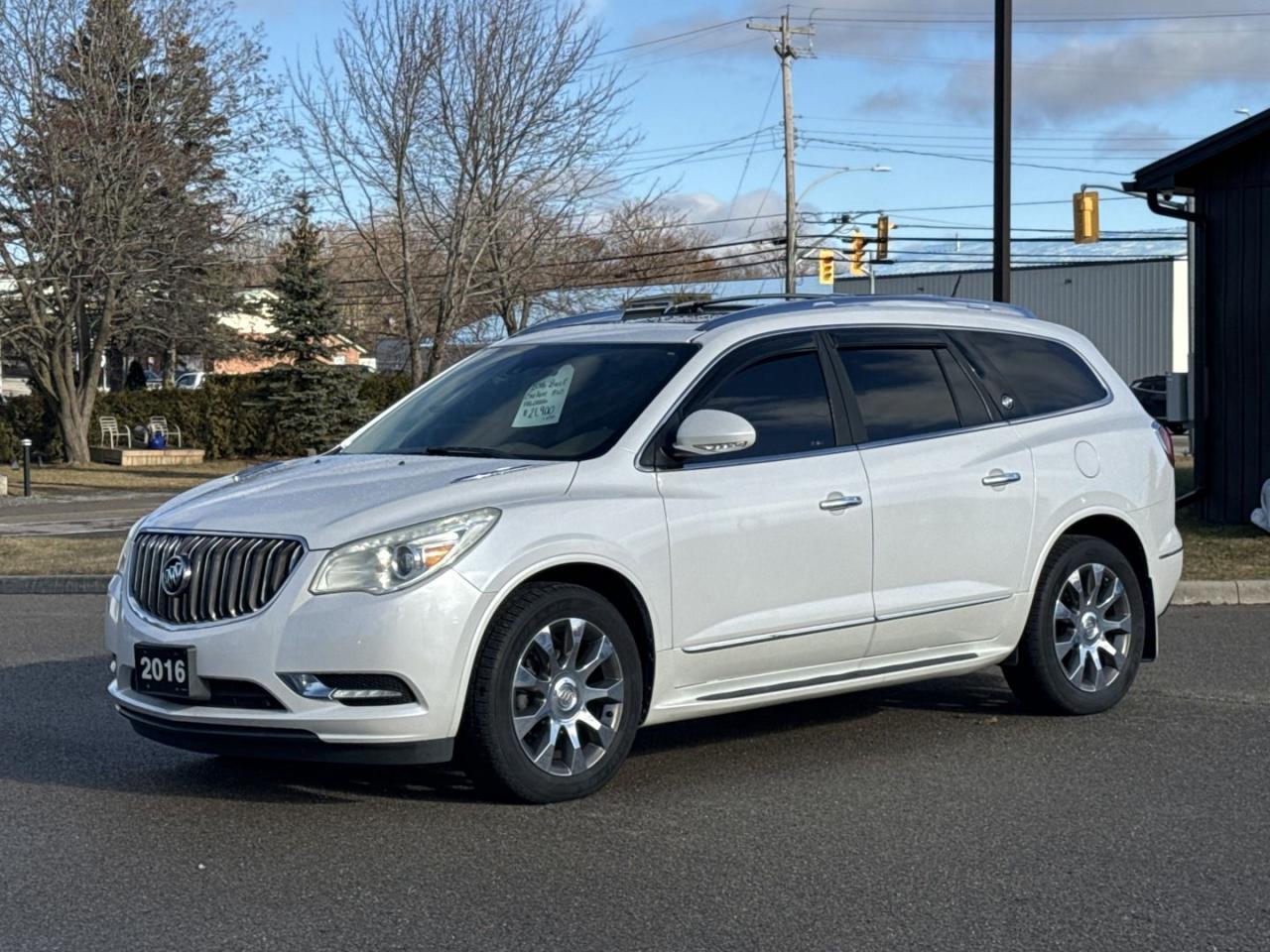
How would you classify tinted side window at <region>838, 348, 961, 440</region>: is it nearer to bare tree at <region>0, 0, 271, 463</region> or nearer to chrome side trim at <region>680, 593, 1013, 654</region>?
chrome side trim at <region>680, 593, 1013, 654</region>

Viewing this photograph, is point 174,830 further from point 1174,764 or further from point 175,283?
point 175,283

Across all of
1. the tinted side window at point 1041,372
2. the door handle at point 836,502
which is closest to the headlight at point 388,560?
the door handle at point 836,502

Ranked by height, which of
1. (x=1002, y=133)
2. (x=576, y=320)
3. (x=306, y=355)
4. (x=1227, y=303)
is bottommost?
(x=576, y=320)

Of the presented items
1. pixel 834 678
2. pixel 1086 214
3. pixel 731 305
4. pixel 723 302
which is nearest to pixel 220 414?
pixel 1086 214

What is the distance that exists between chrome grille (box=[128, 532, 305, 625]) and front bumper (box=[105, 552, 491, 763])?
2.7 inches

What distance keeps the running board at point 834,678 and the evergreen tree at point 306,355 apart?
119 ft

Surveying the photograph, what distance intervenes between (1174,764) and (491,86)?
2353 cm

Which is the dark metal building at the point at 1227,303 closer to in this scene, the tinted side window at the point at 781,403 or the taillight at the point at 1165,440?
the taillight at the point at 1165,440

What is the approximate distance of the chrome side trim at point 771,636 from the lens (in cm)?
626

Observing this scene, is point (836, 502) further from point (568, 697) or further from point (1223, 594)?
point (1223, 594)

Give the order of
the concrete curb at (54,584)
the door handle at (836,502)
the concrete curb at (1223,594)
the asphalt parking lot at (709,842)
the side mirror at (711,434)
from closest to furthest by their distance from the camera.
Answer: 1. the asphalt parking lot at (709,842)
2. the side mirror at (711,434)
3. the door handle at (836,502)
4. the concrete curb at (1223,594)
5. the concrete curb at (54,584)

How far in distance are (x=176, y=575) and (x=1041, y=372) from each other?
4123 mm

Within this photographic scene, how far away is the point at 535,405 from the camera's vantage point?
6.76 meters

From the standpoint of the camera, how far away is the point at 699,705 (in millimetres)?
6328
